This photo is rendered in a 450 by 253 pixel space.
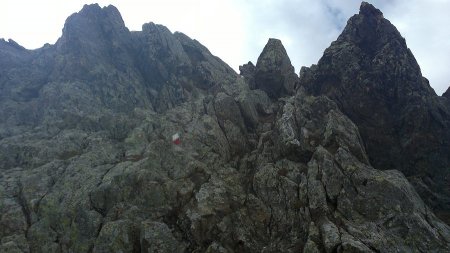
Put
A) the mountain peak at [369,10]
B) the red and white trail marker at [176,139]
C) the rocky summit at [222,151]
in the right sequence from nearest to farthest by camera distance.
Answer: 1. the rocky summit at [222,151]
2. the red and white trail marker at [176,139]
3. the mountain peak at [369,10]

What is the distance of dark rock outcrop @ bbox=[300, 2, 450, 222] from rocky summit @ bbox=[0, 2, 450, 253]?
8.4 inches

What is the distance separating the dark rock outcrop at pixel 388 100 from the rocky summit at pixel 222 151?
0.21 meters

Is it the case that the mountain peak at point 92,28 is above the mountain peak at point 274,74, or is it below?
above

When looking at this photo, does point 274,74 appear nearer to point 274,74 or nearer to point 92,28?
point 274,74

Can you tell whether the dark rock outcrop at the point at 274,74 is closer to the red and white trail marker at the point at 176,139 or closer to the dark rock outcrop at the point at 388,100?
the dark rock outcrop at the point at 388,100

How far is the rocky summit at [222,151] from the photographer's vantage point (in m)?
39.1

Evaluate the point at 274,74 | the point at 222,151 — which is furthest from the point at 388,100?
the point at 222,151

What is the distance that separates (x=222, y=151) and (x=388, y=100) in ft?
87.5

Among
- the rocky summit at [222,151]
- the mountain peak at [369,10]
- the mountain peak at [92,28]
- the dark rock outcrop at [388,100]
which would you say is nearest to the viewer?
the rocky summit at [222,151]

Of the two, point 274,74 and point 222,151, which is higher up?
point 274,74

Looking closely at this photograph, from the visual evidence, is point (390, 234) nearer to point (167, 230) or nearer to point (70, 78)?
point (167, 230)

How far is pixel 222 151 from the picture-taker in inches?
2168

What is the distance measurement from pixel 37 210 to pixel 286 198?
29.4 meters

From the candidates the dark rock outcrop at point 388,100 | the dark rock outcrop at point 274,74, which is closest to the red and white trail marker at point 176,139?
the dark rock outcrop at point 274,74
